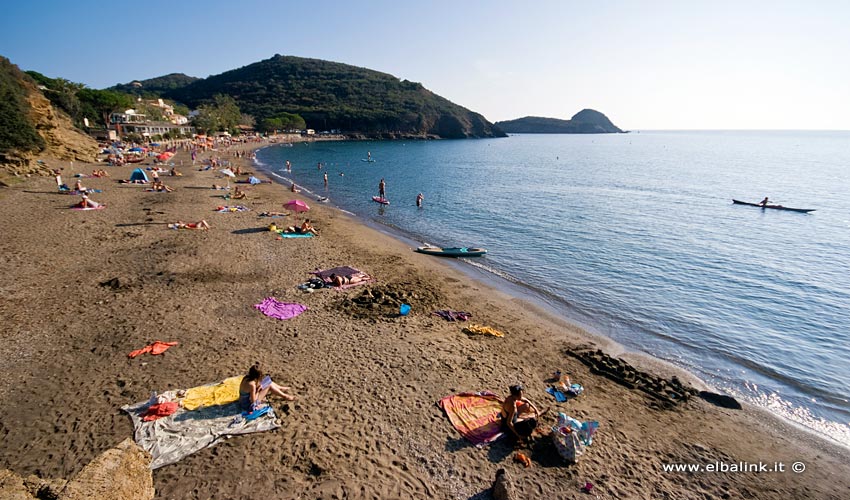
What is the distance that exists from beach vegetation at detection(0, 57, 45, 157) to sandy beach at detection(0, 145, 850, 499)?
21.7m

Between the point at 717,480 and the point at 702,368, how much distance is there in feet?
19.5

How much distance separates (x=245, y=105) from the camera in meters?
170

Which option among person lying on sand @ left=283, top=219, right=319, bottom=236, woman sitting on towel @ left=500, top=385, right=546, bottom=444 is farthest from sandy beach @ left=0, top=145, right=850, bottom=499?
person lying on sand @ left=283, top=219, right=319, bottom=236

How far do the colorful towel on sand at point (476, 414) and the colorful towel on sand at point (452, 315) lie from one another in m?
4.72

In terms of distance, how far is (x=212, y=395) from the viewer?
891 centimetres

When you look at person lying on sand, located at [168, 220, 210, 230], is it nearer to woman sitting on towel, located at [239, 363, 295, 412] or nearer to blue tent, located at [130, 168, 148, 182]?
woman sitting on towel, located at [239, 363, 295, 412]

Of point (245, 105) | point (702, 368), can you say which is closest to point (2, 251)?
point (702, 368)

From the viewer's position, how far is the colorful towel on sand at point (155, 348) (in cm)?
1060

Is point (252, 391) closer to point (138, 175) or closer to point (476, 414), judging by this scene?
point (476, 414)

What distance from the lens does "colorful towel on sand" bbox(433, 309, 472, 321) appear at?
14.6 meters

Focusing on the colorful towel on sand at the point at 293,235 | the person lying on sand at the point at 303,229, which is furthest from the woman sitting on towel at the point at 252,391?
the person lying on sand at the point at 303,229

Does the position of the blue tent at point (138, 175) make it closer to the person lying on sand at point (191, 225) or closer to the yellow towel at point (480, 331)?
the person lying on sand at point (191, 225)

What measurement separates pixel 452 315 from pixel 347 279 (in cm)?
479

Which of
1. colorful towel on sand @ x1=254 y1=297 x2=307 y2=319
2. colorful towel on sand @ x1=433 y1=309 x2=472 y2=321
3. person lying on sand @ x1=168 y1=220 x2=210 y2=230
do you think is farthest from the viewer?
person lying on sand @ x1=168 y1=220 x2=210 y2=230
